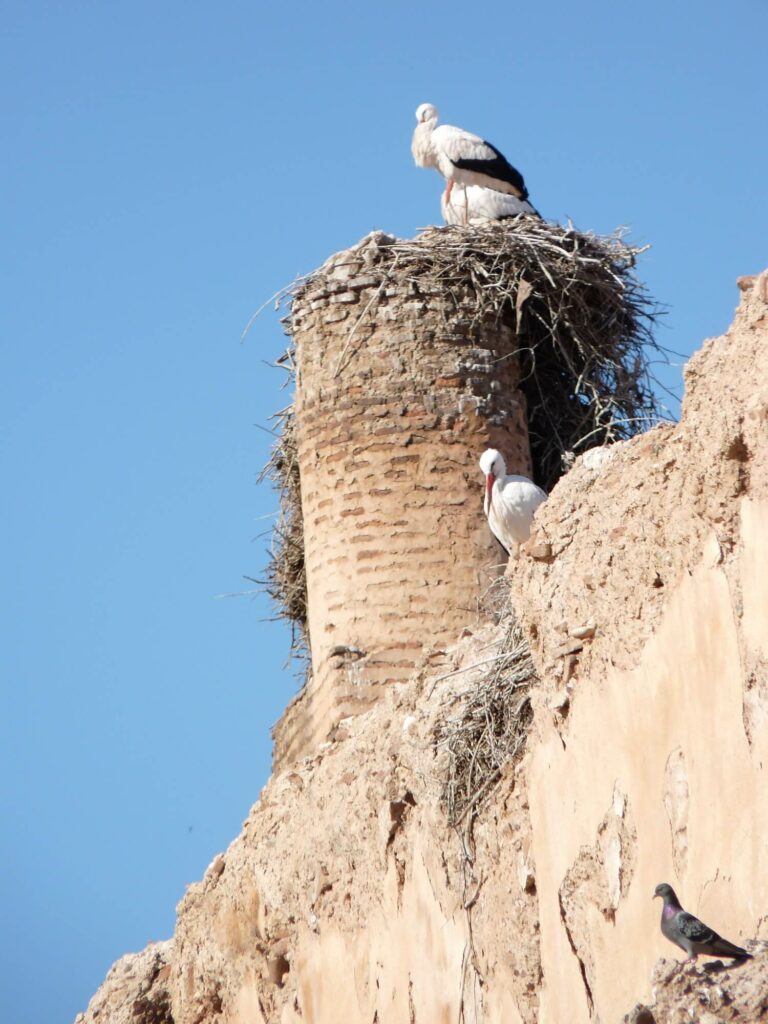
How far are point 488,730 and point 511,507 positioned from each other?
8.11 ft

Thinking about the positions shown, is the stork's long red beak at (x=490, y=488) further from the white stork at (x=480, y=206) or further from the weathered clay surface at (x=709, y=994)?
the weathered clay surface at (x=709, y=994)

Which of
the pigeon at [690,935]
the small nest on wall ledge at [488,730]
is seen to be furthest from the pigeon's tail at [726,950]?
the small nest on wall ledge at [488,730]

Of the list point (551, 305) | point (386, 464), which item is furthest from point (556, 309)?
point (386, 464)

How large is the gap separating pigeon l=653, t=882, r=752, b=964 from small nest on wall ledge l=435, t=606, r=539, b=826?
6.09 feet

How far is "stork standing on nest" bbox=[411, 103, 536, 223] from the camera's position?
439 inches

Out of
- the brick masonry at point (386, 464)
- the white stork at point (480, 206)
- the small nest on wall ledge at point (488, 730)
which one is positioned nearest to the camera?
the small nest on wall ledge at point (488, 730)

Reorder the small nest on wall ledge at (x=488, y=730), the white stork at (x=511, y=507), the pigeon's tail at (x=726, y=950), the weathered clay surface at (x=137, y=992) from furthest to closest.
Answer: the weathered clay surface at (x=137, y=992)
the white stork at (x=511, y=507)
the small nest on wall ledge at (x=488, y=730)
the pigeon's tail at (x=726, y=950)

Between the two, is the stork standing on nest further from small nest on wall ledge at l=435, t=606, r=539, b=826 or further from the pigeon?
the pigeon

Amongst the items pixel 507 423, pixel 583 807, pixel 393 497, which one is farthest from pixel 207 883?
pixel 583 807

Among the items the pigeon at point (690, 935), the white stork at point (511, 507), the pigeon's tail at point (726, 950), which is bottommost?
the pigeon's tail at point (726, 950)

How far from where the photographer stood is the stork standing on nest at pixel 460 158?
11141 millimetres

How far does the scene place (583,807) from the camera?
17.6 ft

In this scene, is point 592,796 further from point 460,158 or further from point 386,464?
point 460,158

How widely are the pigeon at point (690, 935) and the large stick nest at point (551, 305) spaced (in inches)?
222
